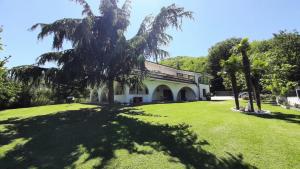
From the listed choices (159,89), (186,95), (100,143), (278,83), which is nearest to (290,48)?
(186,95)

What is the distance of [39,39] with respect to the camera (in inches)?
589

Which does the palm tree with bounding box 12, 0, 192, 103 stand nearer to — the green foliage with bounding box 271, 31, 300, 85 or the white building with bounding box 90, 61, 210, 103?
the white building with bounding box 90, 61, 210, 103

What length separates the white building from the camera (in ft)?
84.7

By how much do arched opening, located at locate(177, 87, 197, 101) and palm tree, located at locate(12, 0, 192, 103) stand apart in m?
23.3

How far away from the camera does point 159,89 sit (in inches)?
1377

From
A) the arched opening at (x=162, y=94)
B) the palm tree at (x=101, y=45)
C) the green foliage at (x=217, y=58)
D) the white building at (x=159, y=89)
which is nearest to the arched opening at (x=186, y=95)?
the white building at (x=159, y=89)

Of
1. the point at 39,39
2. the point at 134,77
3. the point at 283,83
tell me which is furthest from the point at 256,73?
the point at 39,39

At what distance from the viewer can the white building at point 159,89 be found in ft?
84.7

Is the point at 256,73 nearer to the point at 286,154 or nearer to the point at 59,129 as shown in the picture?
the point at 286,154

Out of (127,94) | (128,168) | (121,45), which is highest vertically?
(121,45)

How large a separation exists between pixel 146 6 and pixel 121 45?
13.6 ft

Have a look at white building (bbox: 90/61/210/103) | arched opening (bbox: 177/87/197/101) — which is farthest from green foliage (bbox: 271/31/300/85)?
arched opening (bbox: 177/87/197/101)

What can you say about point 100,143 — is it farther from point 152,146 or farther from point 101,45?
point 101,45

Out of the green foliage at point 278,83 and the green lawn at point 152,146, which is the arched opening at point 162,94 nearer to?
the green foliage at point 278,83
